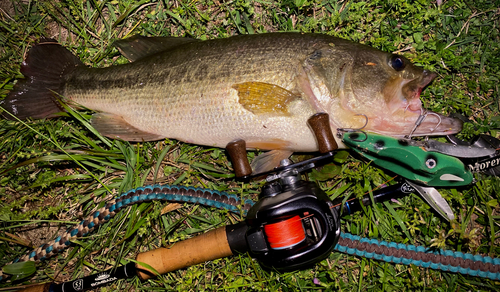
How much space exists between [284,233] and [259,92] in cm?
112

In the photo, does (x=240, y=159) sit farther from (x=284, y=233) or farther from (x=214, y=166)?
(x=284, y=233)

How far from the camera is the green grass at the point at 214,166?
282cm

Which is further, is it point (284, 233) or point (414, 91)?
point (414, 91)

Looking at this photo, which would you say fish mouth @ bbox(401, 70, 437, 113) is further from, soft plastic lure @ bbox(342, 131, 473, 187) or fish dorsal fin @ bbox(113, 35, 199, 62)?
fish dorsal fin @ bbox(113, 35, 199, 62)

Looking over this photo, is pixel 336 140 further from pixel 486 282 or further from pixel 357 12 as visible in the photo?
pixel 486 282

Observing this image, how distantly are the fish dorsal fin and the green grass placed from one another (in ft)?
0.76

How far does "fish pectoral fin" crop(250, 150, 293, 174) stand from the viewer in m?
2.73

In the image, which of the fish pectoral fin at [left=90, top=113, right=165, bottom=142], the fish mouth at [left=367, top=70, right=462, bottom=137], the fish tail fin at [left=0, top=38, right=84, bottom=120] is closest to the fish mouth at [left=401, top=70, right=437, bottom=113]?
the fish mouth at [left=367, top=70, right=462, bottom=137]

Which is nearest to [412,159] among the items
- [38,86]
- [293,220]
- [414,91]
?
[414,91]

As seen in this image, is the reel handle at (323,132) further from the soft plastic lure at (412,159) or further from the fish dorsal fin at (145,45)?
the fish dorsal fin at (145,45)

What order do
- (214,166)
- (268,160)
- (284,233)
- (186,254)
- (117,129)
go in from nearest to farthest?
(284,233), (186,254), (268,160), (117,129), (214,166)

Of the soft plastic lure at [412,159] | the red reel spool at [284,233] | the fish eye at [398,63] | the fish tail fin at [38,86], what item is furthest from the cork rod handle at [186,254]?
the fish eye at [398,63]

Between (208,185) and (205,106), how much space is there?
0.88 meters

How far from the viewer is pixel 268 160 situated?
275cm
